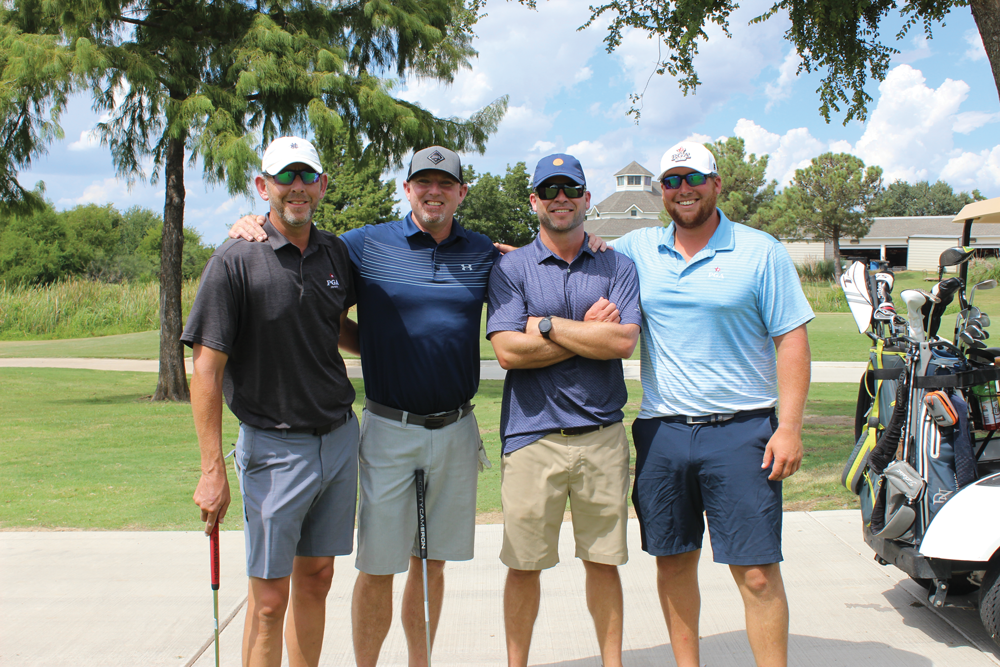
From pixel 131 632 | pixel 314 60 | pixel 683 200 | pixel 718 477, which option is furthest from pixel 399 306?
pixel 314 60

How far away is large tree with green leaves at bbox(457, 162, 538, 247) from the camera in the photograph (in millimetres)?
52312

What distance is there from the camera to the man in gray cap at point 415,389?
10.6ft

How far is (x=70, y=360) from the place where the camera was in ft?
61.0

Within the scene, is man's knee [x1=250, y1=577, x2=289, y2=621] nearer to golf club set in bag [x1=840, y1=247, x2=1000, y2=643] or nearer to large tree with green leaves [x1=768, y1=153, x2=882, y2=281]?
golf club set in bag [x1=840, y1=247, x2=1000, y2=643]

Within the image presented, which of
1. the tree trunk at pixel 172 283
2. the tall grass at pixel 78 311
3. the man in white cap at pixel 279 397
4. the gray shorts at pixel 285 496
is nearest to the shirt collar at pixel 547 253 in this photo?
the man in white cap at pixel 279 397

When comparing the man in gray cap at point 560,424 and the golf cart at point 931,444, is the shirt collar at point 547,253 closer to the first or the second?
the man in gray cap at point 560,424

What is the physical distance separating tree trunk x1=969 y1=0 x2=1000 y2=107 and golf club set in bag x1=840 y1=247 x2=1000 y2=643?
277 cm

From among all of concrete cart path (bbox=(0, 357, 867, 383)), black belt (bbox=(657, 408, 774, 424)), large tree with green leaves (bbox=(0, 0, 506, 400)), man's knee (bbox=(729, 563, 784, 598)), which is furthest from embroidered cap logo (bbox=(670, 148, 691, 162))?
concrete cart path (bbox=(0, 357, 867, 383))

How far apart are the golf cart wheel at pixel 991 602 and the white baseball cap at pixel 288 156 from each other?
3.21 metres

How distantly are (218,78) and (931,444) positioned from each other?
11101 mm

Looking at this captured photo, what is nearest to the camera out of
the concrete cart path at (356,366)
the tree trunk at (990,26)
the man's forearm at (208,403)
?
the man's forearm at (208,403)

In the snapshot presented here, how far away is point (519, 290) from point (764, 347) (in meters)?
1.02

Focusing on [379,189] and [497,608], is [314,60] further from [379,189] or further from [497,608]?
[379,189]

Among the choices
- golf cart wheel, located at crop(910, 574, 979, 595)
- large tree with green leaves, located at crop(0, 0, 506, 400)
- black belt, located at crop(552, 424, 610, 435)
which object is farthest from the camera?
large tree with green leaves, located at crop(0, 0, 506, 400)
